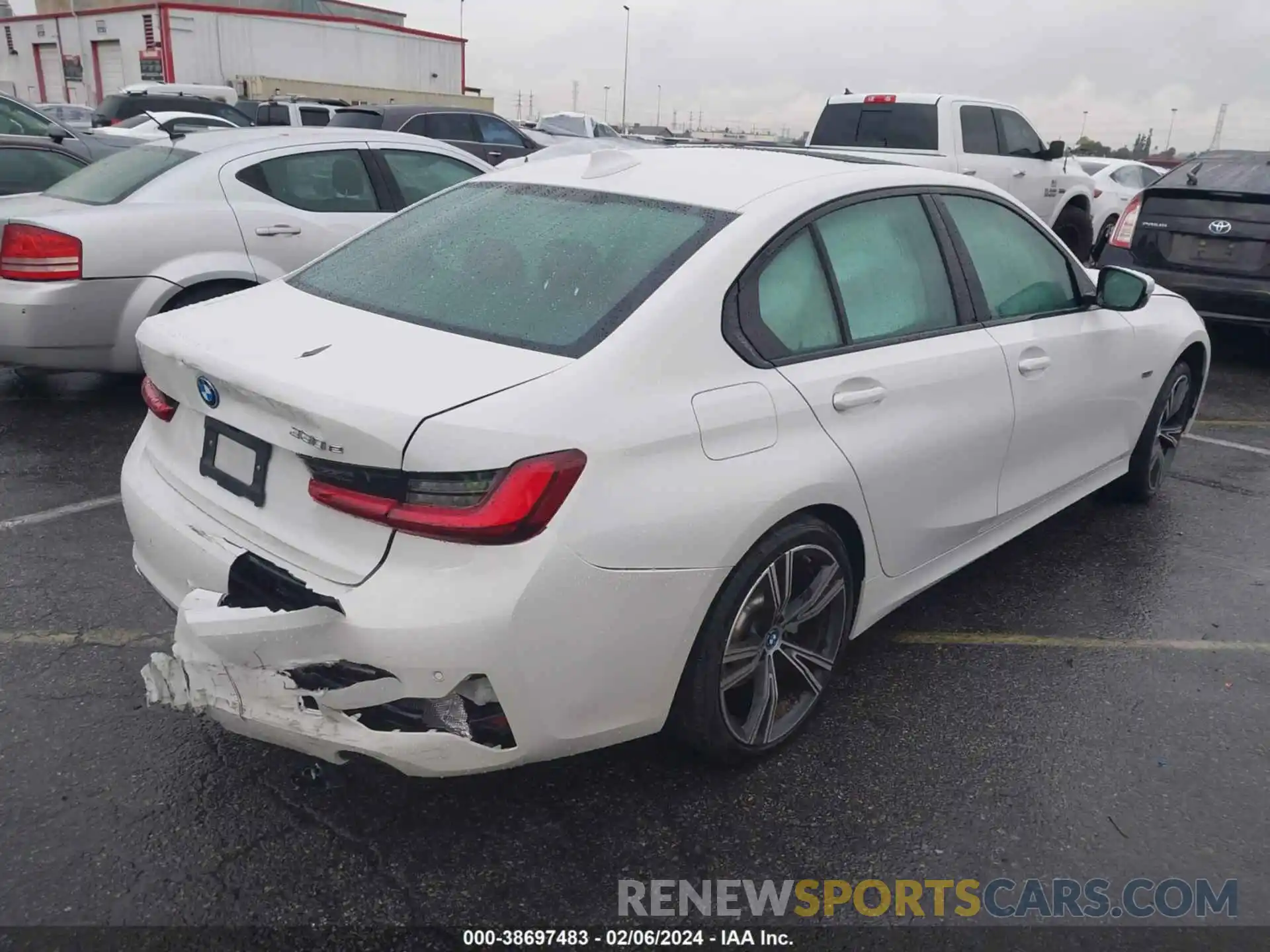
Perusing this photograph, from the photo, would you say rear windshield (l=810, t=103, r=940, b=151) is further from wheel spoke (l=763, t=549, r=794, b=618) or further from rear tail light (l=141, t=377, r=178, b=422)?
rear tail light (l=141, t=377, r=178, b=422)

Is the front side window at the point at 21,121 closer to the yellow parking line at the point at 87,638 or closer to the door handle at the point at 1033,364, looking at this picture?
the yellow parking line at the point at 87,638

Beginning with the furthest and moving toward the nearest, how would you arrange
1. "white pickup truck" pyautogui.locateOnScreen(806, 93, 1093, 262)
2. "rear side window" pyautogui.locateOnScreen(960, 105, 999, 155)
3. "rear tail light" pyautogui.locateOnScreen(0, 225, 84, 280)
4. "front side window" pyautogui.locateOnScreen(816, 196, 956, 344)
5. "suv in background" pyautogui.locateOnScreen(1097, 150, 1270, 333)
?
"rear side window" pyautogui.locateOnScreen(960, 105, 999, 155)
"white pickup truck" pyautogui.locateOnScreen(806, 93, 1093, 262)
"suv in background" pyautogui.locateOnScreen(1097, 150, 1270, 333)
"rear tail light" pyautogui.locateOnScreen(0, 225, 84, 280)
"front side window" pyautogui.locateOnScreen(816, 196, 956, 344)

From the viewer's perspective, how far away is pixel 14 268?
5.28 metres

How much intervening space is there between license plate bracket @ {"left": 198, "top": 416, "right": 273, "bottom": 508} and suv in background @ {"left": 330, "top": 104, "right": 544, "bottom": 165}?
12.4 m

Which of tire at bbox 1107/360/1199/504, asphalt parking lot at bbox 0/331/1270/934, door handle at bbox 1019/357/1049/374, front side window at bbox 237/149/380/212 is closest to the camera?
asphalt parking lot at bbox 0/331/1270/934

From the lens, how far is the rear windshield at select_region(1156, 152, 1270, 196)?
7.60m

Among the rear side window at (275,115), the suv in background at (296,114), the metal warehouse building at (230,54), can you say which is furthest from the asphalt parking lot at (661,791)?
the metal warehouse building at (230,54)

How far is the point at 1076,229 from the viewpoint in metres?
13.1

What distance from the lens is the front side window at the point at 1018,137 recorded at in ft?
37.5

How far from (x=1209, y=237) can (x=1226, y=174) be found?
2.31 feet

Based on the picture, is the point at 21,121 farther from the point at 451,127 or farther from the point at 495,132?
the point at 495,132

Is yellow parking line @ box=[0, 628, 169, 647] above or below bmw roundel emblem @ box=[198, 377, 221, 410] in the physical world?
below

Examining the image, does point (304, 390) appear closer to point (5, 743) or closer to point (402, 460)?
point (402, 460)

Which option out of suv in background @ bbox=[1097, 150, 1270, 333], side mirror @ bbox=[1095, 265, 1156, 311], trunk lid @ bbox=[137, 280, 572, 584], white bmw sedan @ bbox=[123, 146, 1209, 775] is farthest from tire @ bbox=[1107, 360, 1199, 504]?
trunk lid @ bbox=[137, 280, 572, 584]
